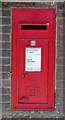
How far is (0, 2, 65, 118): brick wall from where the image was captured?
220cm

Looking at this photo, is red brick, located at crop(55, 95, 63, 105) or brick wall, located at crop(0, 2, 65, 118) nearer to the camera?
brick wall, located at crop(0, 2, 65, 118)

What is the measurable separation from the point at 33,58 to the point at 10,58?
0.43m

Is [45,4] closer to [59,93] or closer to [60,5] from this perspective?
[60,5]

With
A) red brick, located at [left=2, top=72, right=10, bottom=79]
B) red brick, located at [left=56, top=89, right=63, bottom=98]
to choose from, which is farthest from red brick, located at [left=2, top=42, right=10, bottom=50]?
red brick, located at [left=56, top=89, right=63, bottom=98]

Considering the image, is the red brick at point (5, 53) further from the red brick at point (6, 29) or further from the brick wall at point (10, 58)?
the red brick at point (6, 29)

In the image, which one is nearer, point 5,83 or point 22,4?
point 22,4

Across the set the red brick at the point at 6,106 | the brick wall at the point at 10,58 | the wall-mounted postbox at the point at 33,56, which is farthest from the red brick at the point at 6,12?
the red brick at the point at 6,106

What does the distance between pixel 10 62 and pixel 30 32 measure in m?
0.63

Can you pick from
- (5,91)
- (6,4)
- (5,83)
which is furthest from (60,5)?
(5,91)

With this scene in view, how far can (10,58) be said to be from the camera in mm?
2285

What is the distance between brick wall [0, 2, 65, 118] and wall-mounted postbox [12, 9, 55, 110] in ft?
0.37

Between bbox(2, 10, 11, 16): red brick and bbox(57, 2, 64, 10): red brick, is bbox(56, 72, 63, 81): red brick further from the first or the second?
bbox(2, 10, 11, 16): red brick

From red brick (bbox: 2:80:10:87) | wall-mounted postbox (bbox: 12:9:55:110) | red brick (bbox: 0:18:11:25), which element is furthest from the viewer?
red brick (bbox: 2:80:10:87)

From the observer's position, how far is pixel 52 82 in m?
2.22
